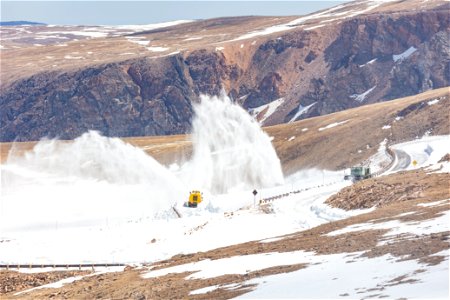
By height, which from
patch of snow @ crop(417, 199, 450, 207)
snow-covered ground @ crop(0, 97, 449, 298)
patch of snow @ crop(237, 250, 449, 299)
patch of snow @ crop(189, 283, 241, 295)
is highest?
snow-covered ground @ crop(0, 97, 449, 298)

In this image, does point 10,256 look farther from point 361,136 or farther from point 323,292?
point 361,136

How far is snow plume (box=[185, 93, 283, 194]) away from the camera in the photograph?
3489 inches

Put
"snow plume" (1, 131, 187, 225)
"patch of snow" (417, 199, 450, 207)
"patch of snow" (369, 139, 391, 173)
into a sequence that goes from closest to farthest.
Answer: "patch of snow" (417, 199, 450, 207) → "patch of snow" (369, 139, 391, 173) → "snow plume" (1, 131, 187, 225)

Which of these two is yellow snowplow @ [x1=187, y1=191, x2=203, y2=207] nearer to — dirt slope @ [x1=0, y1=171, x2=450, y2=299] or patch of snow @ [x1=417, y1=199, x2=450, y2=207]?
dirt slope @ [x1=0, y1=171, x2=450, y2=299]

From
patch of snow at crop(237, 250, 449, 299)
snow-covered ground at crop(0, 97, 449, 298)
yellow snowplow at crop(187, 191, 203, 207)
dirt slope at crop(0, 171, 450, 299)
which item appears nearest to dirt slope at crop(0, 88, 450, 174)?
snow-covered ground at crop(0, 97, 449, 298)

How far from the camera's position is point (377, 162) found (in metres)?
86.2

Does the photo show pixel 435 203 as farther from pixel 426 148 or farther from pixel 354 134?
pixel 354 134

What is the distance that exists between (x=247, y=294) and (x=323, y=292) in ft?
9.87

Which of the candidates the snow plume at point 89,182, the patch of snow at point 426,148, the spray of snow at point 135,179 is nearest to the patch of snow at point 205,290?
the spray of snow at point 135,179

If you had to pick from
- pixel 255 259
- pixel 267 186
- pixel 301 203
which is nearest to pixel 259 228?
pixel 301 203

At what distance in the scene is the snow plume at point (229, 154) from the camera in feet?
291

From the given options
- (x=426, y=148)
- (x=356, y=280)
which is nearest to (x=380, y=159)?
(x=426, y=148)

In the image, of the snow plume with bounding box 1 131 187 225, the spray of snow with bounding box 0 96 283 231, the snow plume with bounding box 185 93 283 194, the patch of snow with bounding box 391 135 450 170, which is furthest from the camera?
the snow plume with bounding box 185 93 283 194

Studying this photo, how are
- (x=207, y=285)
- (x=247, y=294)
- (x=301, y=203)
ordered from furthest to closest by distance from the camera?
(x=301, y=203), (x=207, y=285), (x=247, y=294)
